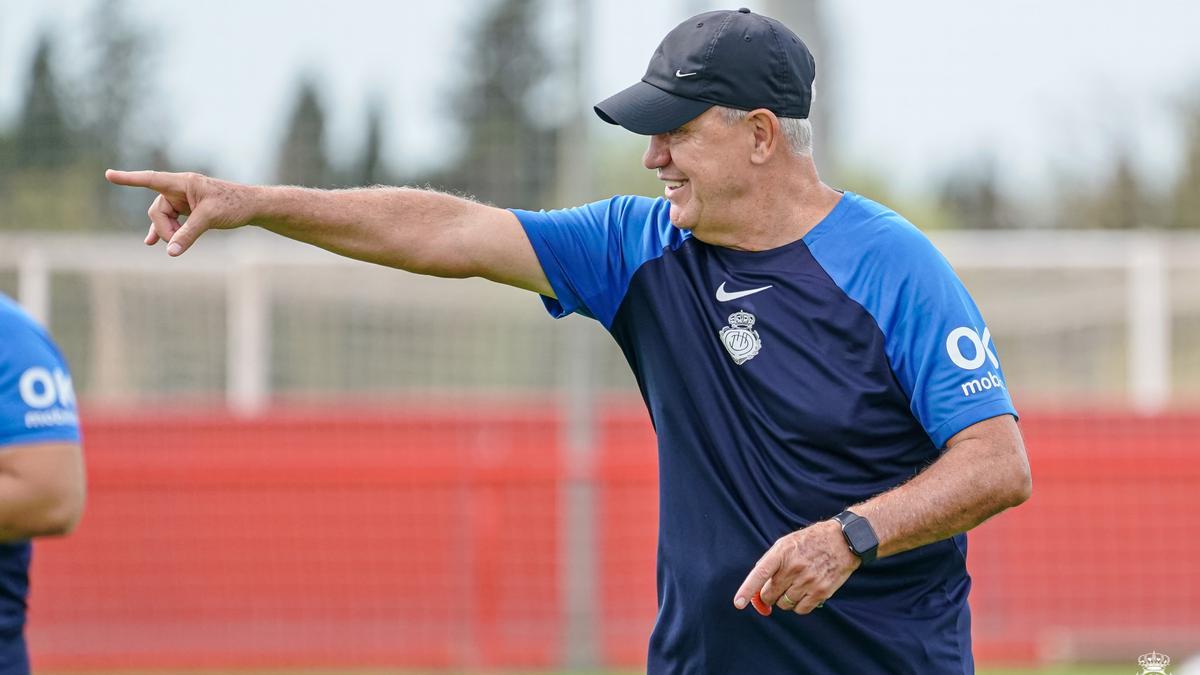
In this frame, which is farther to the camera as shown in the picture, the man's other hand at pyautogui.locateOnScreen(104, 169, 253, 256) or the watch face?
the man's other hand at pyautogui.locateOnScreen(104, 169, 253, 256)

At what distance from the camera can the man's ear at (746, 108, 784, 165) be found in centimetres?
339

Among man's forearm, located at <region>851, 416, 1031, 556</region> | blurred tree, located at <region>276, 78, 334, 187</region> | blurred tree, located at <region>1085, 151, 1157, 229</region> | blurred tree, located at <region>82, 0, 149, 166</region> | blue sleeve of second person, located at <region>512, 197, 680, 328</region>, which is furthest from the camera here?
blurred tree, located at <region>1085, 151, 1157, 229</region>

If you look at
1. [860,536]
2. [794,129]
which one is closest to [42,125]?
[794,129]

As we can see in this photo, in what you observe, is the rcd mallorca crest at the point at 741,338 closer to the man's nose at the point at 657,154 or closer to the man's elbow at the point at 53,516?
the man's nose at the point at 657,154

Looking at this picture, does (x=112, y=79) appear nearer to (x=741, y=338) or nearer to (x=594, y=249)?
(x=594, y=249)

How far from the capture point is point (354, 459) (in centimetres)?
1059

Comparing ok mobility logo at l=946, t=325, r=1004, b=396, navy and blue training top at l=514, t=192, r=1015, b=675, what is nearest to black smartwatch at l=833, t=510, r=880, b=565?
navy and blue training top at l=514, t=192, r=1015, b=675

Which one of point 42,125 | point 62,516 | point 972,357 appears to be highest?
point 42,125

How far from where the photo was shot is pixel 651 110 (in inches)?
133

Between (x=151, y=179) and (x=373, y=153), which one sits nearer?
(x=151, y=179)

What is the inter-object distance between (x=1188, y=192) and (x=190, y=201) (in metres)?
22.2

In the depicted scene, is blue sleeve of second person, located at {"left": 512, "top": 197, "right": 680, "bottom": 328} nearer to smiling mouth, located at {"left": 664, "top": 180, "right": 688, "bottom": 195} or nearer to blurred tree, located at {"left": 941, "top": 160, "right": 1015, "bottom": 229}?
smiling mouth, located at {"left": 664, "top": 180, "right": 688, "bottom": 195}

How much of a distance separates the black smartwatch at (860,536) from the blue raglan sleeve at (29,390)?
2.23 meters

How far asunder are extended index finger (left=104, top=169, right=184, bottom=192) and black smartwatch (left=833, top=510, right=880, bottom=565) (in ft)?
4.90
